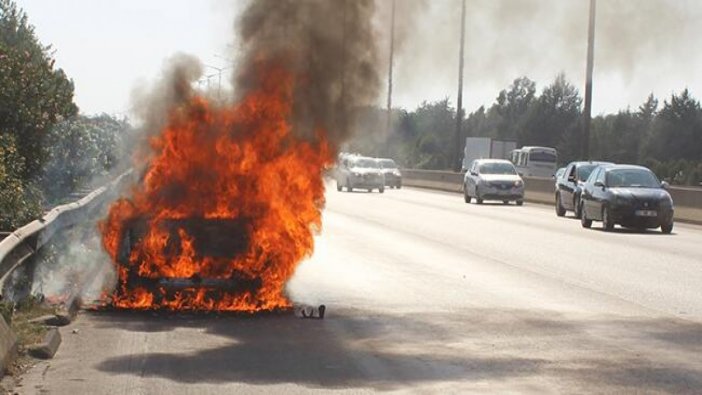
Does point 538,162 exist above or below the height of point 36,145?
below

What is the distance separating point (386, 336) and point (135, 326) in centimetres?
240

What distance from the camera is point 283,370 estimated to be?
33.0ft

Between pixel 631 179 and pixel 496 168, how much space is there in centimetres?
1674

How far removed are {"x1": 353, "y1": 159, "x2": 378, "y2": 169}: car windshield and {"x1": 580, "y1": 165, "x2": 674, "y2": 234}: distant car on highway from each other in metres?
28.0

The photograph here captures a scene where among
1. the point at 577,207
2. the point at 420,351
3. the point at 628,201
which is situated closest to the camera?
the point at 420,351

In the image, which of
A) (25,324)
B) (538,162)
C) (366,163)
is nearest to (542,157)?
(538,162)

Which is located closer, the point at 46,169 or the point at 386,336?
the point at 386,336

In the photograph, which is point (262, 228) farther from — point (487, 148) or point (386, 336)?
point (487, 148)

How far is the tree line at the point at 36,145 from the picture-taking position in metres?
19.1

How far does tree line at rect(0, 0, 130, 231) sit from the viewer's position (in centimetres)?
1912

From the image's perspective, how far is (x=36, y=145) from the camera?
2650 cm

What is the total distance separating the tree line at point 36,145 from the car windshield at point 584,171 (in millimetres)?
12775

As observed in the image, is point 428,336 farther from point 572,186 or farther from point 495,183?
point 495,183

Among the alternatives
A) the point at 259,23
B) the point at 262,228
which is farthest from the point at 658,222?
the point at 262,228
